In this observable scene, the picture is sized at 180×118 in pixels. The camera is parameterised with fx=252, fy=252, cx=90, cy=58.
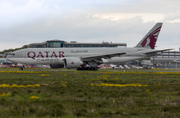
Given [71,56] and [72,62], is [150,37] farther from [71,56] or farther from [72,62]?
[72,62]

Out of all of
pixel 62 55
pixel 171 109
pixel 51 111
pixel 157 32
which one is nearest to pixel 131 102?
pixel 171 109

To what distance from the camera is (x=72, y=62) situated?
4591 centimetres

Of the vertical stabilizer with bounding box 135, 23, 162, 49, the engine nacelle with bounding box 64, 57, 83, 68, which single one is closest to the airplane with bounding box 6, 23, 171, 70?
the engine nacelle with bounding box 64, 57, 83, 68

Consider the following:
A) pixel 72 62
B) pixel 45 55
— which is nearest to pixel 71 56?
pixel 72 62

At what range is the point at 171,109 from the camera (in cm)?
1066

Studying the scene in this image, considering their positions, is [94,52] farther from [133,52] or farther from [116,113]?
[116,113]

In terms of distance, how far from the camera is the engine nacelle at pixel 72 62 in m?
45.9

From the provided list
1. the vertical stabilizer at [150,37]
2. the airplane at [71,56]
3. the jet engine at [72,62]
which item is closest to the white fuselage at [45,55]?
the airplane at [71,56]

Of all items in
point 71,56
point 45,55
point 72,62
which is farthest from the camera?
point 71,56

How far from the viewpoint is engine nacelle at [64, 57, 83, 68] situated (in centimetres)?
4591

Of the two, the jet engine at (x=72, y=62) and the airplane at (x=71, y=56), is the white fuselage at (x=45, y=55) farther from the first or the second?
the jet engine at (x=72, y=62)

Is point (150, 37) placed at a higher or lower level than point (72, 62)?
higher

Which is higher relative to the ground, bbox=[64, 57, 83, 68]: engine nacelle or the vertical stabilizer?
the vertical stabilizer

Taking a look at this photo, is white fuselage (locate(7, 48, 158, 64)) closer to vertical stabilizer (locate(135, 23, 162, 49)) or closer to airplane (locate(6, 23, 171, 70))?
airplane (locate(6, 23, 171, 70))
